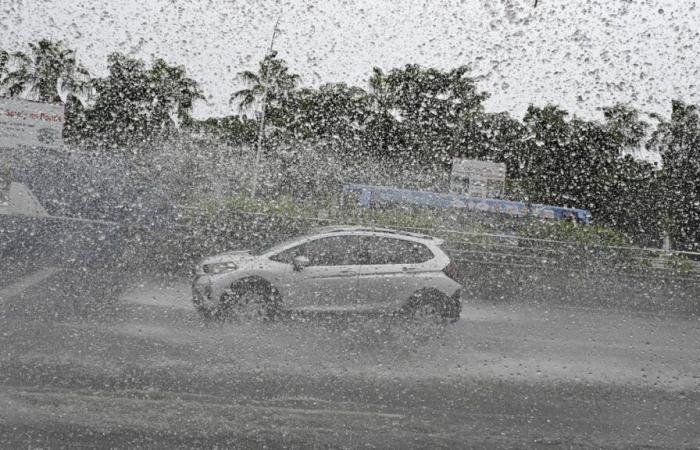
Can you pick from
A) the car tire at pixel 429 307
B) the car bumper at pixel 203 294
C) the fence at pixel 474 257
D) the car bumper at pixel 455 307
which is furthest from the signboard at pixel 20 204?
the car bumper at pixel 455 307

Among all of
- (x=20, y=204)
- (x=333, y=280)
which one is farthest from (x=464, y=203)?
(x=20, y=204)

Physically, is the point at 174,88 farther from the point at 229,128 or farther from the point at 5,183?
the point at 5,183

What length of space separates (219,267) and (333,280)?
947 mm

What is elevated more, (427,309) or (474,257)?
(474,257)

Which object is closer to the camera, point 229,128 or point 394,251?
point 394,251

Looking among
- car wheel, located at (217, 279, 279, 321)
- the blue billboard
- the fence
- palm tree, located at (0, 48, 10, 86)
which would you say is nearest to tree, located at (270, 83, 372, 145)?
the blue billboard

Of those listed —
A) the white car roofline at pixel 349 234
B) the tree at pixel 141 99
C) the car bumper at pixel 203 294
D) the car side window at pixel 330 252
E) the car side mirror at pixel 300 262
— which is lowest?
the car bumper at pixel 203 294

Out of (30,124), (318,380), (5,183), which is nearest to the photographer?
(318,380)

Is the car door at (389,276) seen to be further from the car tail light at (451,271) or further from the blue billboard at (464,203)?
the blue billboard at (464,203)

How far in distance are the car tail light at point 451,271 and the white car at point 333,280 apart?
0.05m

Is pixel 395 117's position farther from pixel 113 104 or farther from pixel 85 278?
pixel 85 278

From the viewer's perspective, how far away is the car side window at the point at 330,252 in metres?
4.32

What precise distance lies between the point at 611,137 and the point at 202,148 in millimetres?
6639

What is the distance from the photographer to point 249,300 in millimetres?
4336
